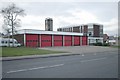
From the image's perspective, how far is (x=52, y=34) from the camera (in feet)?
203

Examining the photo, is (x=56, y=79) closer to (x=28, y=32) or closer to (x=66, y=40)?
(x=28, y=32)

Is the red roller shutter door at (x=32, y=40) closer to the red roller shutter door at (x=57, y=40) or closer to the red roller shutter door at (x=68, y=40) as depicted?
the red roller shutter door at (x=57, y=40)

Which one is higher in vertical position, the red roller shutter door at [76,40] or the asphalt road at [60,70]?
the red roller shutter door at [76,40]

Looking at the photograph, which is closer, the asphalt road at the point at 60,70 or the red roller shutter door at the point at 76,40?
the asphalt road at the point at 60,70

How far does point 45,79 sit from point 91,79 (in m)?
1.97

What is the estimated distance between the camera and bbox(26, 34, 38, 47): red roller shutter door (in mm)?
55625

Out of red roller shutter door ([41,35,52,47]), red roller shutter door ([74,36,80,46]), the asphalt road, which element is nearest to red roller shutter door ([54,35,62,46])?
red roller shutter door ([41,35,52,47])

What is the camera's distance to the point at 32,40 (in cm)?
5666

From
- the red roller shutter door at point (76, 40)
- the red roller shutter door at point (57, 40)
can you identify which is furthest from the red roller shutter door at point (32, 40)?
the red roller shutter door at point (76, 40)

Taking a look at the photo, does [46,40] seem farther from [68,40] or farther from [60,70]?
[60,70]

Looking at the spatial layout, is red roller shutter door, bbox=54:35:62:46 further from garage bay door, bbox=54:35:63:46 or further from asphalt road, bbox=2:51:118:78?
asphalt road, bbox=2:51:118:78

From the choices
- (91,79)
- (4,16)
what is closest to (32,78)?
(91,79)

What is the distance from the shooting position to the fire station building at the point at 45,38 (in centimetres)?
5584

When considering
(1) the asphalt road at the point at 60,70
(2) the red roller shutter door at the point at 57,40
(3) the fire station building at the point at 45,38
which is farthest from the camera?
(2) the red roller shutter door at the point at 57,40
